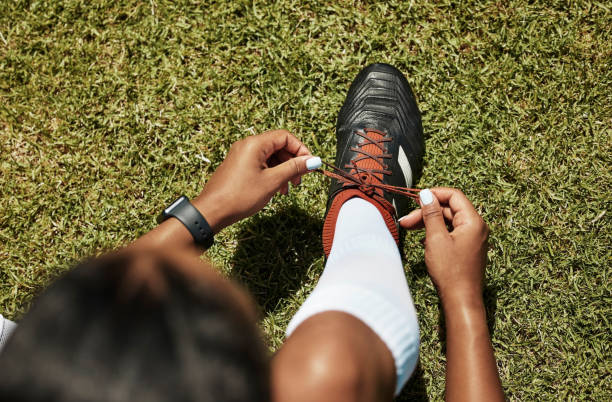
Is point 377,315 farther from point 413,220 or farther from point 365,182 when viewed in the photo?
point 365,182

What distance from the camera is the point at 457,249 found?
85.9 inches

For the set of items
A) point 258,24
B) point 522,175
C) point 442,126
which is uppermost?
point 258,24

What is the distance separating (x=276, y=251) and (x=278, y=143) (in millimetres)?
856

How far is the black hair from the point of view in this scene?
0.81 metres

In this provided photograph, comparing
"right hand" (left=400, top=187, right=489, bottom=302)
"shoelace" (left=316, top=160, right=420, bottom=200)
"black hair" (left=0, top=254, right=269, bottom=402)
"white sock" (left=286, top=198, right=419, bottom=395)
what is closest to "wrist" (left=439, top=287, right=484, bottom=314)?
"right hand" (left=400, top=187, right=489, bottom=302)

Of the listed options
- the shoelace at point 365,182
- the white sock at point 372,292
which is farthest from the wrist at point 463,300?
the shoelace at point 365,182

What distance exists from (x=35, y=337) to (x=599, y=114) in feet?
10.7

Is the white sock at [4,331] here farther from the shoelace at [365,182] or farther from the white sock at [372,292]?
the shoelace at [365,182]

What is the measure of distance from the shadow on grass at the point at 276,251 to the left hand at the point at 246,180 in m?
0.60

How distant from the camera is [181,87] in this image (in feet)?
10.3

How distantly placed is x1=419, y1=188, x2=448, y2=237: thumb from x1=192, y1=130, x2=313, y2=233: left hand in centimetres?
64

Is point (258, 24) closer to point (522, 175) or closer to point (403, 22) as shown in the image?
point (403, 22)

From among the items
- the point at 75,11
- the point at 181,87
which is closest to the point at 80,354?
the point at 181,87

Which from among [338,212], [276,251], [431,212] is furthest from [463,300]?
[276,251]
